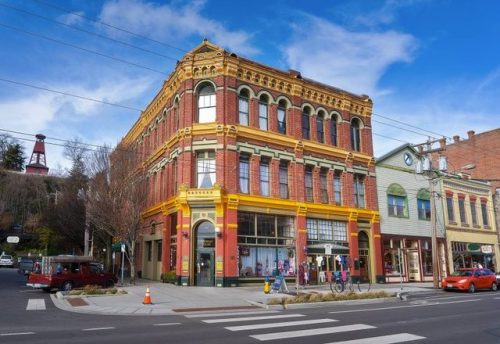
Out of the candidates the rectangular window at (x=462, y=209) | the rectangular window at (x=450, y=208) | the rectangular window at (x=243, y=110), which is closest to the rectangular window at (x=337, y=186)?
the rectangular window at (x=243, y=110)

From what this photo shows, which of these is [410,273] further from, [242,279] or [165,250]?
[165,250]

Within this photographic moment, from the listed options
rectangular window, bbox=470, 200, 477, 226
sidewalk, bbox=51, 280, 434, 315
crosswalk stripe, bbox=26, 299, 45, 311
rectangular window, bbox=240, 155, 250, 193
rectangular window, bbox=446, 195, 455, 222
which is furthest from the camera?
rectangular window, bbox=470, 200, 477, 226

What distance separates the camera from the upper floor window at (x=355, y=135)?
1351 inches

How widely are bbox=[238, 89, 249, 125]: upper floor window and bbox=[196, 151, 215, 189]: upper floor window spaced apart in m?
3.15

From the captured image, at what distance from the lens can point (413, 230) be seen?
35781mm

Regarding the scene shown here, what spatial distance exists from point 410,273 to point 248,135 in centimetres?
1858

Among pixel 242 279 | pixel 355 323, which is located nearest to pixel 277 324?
pixel 355 323

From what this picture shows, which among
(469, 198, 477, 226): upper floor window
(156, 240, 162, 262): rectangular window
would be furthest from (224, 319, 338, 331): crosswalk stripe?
(469, 198, 477, 226): upper floor window

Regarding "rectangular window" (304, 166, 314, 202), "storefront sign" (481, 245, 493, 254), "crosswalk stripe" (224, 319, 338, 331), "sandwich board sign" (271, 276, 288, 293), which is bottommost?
"crosswalk stripe" (224, 319, 338, 331)

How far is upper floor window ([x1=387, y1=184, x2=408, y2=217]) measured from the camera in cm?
3497

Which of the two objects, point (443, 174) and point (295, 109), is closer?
point (295, 109)

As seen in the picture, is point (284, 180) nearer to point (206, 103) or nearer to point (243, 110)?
point (243, 110)

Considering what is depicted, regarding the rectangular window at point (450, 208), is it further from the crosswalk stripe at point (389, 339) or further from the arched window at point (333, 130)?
the crosswalk stripe at point (389, 339)

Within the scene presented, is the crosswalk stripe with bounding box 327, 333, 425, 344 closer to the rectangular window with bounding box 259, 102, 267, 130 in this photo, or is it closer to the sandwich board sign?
the sandwich board sign
